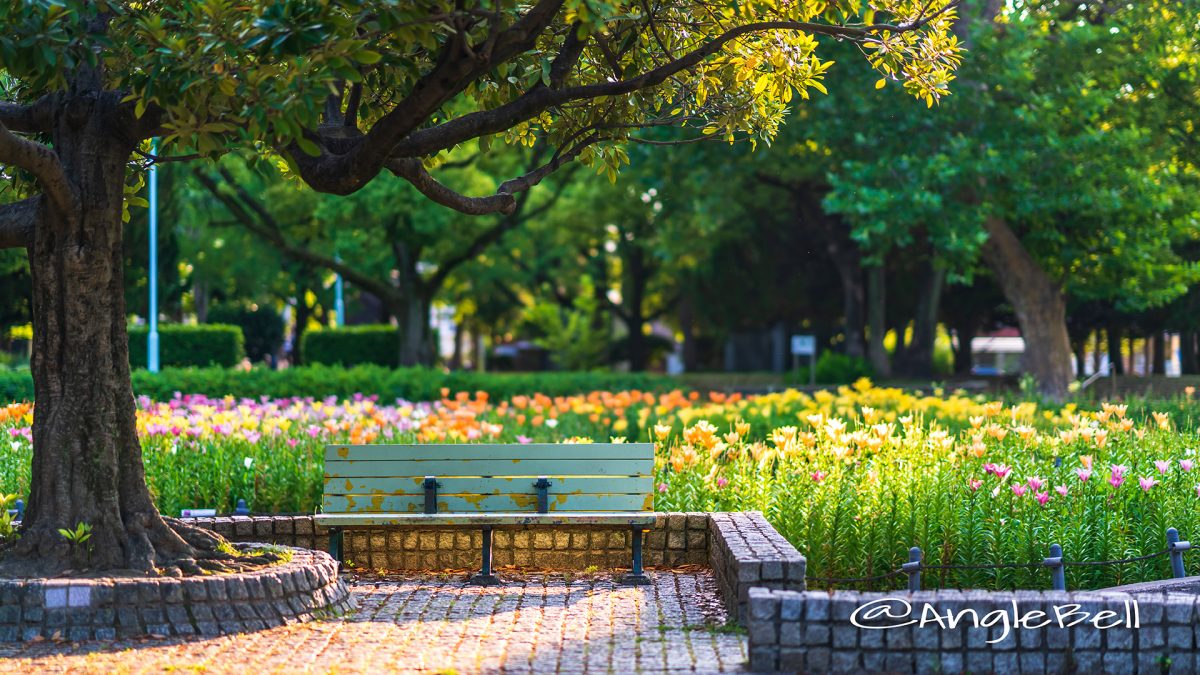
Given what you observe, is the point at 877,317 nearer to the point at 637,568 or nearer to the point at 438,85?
the point at 637,568

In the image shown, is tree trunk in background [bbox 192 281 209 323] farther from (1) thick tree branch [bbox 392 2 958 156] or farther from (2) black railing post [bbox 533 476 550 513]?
(1) thick tree branch [bbox 392 2 958 156]

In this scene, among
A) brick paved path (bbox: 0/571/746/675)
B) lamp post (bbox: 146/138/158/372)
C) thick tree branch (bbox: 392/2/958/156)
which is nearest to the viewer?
brick paved path (bbox: 0/571/746/675)

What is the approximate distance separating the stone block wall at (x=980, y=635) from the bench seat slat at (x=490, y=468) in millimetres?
2939

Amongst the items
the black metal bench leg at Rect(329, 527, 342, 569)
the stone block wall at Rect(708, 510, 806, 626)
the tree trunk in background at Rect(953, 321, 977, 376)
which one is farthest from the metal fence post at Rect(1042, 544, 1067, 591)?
the tree trunk in background at Rect(953, 321, 977, 376)

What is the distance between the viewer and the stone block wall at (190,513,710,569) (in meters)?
9.55

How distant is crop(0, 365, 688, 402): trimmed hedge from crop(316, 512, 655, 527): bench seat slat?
9166 millimetres

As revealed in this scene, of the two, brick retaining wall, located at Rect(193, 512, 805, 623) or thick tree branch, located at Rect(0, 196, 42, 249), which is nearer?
thick tree branch, located at Rect(0, 196, 42, 249)

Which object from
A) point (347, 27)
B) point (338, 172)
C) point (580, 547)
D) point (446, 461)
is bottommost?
point (580, 547)

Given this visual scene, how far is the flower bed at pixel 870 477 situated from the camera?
8.77 meters

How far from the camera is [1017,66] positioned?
76.5ft

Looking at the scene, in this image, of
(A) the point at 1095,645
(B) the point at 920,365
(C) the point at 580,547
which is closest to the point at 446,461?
(C) the point at 580,547

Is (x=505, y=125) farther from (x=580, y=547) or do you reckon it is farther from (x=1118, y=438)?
(x=1118, y=438)

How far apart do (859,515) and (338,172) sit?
13.0 ft

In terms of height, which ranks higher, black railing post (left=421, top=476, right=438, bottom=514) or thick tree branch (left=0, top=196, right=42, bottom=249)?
thick tree branch (left=0, top=196, right=42, bottom=249)
